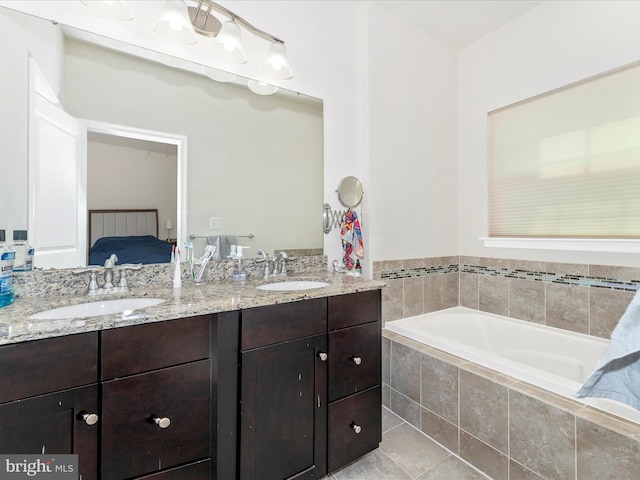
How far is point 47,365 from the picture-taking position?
2.76 feet

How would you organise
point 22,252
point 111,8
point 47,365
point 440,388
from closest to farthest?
point 47,365 < point 22,252 < point 111,8 < point 440,388

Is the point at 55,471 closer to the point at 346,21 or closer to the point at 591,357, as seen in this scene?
the point at 591,357

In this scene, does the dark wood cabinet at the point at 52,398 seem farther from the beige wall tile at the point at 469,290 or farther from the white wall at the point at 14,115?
the beige wall tile at the point at 469,290

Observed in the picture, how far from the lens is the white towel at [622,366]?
0.62 meters

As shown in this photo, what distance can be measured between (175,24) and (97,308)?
1317mm

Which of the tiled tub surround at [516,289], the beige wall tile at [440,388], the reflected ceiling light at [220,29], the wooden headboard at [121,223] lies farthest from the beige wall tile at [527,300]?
the wooden headboard at [121,223]

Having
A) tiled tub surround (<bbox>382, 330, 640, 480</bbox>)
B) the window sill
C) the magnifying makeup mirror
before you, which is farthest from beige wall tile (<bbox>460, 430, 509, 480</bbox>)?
the magnifying makeup mirror

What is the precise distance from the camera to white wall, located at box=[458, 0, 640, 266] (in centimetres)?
182

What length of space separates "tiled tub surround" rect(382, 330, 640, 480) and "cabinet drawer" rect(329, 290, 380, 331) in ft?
1.76

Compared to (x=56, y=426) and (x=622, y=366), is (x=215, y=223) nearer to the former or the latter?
(x=56, y=426)

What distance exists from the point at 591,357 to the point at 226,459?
2096 mm

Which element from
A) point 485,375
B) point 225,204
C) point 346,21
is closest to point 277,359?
point 225,204

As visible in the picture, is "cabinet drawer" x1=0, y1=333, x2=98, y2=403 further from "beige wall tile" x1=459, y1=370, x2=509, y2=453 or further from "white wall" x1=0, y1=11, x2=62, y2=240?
"beige wall tile" x1=459, y1=370, x2=509, y2=453

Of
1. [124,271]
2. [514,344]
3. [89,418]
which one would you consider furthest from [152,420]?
[514,344]
